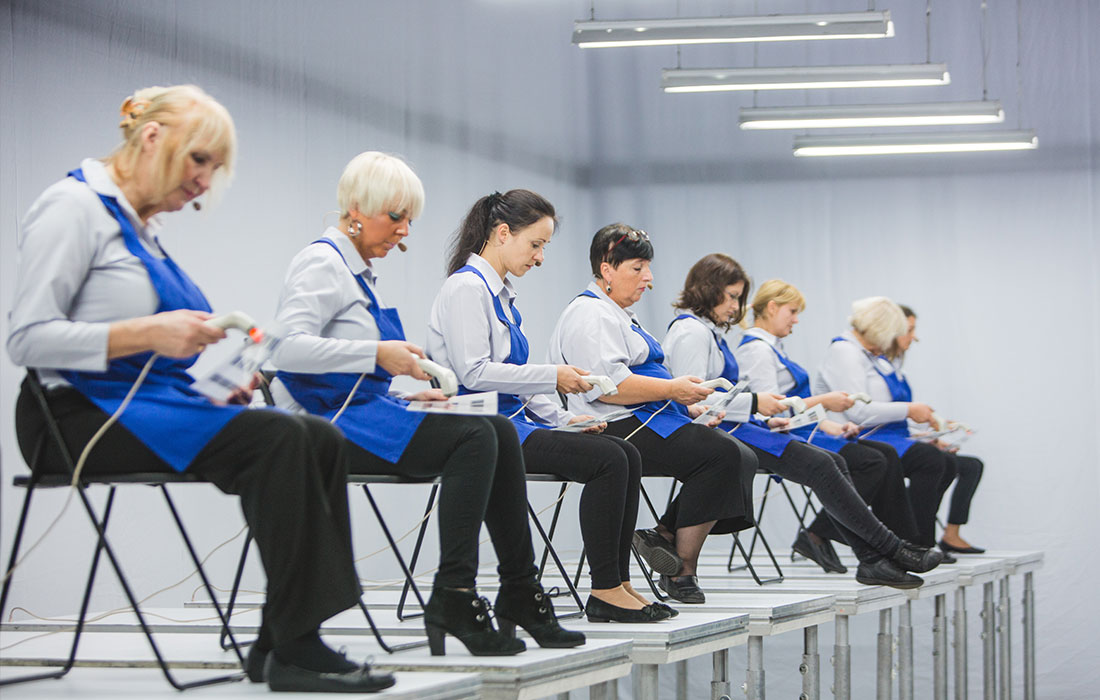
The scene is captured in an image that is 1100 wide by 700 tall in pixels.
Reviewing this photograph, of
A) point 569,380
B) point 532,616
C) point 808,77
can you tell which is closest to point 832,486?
point 569,380

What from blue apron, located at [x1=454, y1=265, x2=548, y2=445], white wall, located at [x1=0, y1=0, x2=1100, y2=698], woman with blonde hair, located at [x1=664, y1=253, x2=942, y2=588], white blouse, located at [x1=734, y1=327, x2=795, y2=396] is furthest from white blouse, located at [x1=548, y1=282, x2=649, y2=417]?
white wall, located at [x1=0, y1=0, x2=1100, y2=698]

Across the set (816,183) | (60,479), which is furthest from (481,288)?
(816,183)

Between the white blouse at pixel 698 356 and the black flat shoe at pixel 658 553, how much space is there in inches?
20.4

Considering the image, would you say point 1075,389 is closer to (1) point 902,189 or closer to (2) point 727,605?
(1) point 902,189

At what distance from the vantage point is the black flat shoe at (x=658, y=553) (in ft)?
10.8

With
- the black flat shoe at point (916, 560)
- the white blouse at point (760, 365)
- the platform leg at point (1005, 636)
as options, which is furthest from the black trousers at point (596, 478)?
the platform leg at point (1005, 636)

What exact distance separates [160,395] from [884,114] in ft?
15.0

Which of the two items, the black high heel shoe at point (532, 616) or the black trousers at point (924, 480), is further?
the black trousers at point (924, 480)

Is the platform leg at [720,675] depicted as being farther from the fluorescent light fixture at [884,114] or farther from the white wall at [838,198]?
the fluorescent light fixture at [884,114]

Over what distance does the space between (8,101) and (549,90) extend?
12.5ft

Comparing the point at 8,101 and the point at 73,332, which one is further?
the point at 8,101

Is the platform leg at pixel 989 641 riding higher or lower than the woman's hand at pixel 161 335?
lower

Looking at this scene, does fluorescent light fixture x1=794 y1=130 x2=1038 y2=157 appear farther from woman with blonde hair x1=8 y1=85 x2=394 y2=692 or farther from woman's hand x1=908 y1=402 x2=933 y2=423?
woman with blonde hair x1=8 y1=85 x2=394 y2=692

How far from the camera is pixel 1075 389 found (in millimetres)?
6840
